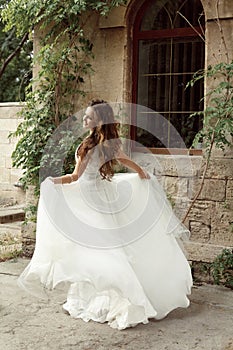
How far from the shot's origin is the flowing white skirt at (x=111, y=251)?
4.20 m

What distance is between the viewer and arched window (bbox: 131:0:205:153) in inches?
232

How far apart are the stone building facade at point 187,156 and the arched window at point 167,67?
0.10m

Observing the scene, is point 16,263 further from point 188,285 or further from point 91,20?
point 91,20

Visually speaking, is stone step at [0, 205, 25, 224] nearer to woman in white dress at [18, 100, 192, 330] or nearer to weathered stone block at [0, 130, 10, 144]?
weathered stone block at [0, 130, 10, 144]

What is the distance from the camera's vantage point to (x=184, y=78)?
5.96m

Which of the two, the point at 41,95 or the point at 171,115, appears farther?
the point at 41,95

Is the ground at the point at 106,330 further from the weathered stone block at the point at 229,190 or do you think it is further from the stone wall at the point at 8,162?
the stone wall at the point at 8,162

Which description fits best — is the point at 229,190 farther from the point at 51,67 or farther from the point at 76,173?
the point at 51,67

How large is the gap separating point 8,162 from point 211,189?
4.54 metres

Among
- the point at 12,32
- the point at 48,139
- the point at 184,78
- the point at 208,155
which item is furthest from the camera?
the point at 12,32

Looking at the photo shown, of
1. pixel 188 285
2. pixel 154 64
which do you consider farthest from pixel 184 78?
pixel 188 285

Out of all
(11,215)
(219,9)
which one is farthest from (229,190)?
(11,215)

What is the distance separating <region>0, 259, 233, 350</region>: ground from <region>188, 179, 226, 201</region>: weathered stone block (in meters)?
1.01

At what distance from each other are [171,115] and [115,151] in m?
1.66
